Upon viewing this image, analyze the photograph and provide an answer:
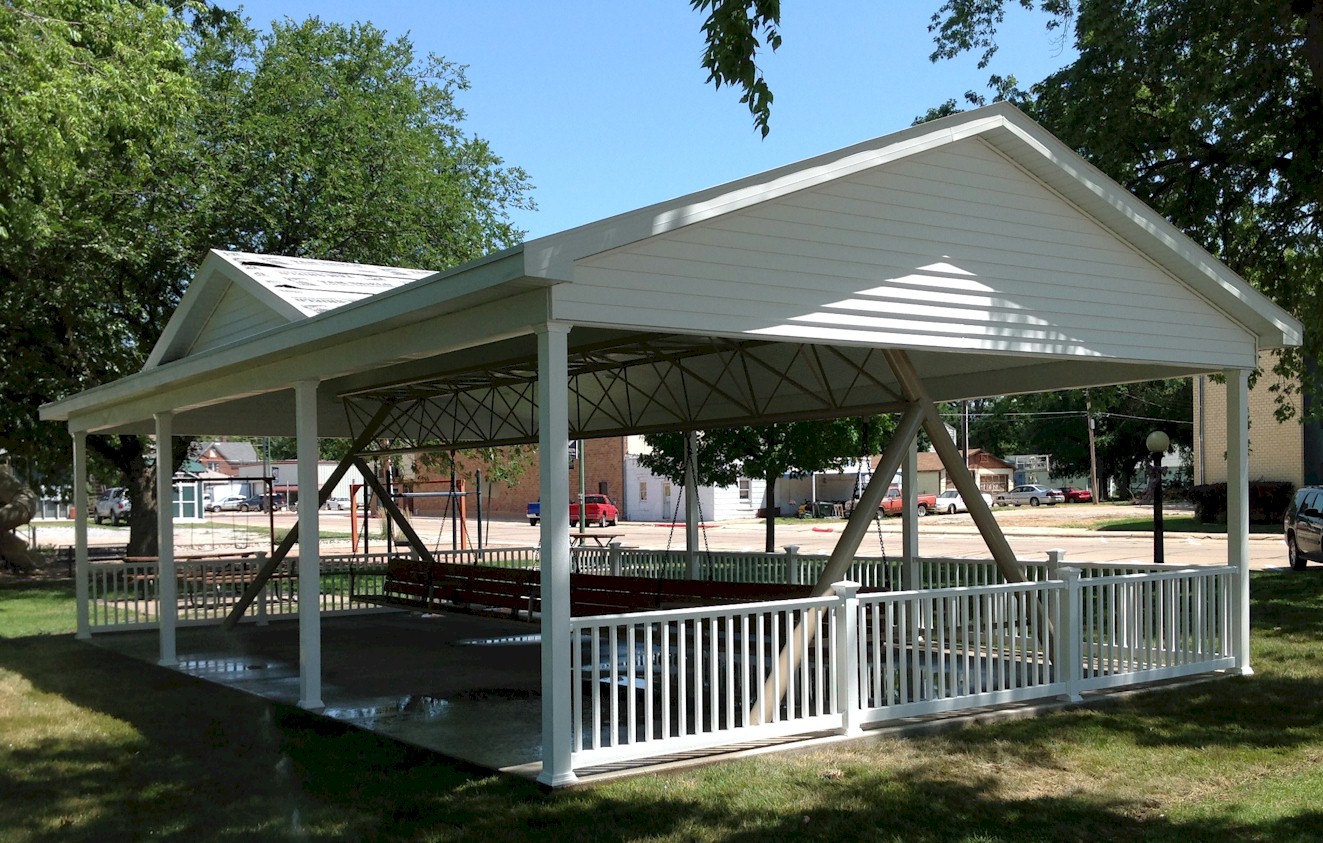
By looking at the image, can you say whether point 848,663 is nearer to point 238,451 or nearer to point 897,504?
point 897,504

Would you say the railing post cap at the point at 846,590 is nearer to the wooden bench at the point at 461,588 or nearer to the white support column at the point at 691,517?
the wooden bench at the point at 461,588

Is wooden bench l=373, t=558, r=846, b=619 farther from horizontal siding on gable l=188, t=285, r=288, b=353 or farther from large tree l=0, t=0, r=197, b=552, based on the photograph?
large tree l=0, t=0, r=197, b=552

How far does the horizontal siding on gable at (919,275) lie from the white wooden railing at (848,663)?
1.97 meters

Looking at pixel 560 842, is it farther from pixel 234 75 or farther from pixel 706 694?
pixel 234 75

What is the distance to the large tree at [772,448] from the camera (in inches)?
875

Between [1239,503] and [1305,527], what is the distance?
44.4 ft

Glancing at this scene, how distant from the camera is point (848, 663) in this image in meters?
8.91

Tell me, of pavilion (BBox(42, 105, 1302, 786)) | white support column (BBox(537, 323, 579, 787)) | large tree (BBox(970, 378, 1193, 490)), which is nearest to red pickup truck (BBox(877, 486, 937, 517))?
large tree (BBox(970, 378, 1193, 490))

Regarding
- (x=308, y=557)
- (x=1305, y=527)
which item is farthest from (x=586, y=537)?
(x=308, y=557)


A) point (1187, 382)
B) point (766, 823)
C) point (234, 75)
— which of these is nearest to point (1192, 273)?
point (766, 823)

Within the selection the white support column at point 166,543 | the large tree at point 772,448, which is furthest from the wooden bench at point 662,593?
the large tree at point 772,448

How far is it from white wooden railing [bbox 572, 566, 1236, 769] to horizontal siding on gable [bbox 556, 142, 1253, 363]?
6.46ft

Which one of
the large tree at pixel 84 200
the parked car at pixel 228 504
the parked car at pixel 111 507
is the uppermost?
the large tree at pixel 84 200

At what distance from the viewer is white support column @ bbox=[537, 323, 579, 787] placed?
25.0 ft
